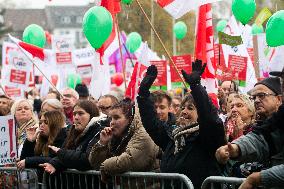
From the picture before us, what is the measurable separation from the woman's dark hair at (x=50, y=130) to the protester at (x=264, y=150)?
3.76 m

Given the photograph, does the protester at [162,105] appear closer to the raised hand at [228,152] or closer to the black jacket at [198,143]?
the black jacket at [198,143]

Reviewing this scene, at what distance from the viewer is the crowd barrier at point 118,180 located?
6523mm

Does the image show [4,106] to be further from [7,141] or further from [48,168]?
[48,168]

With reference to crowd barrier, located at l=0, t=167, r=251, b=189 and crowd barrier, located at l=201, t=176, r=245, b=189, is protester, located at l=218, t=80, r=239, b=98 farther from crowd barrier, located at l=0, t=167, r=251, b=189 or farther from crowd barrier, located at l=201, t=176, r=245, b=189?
crowd barrier, located at l=201, t=176, r=245, b=189

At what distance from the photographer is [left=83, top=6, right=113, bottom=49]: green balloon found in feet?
35.7

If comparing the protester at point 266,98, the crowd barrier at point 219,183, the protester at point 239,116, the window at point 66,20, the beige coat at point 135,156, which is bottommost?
the crowd barrier at point 219,183

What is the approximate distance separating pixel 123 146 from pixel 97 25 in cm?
375

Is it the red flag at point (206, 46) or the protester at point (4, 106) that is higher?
the red flag at point (206, 46)

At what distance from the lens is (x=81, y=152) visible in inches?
312

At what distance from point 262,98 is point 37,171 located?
3.39m

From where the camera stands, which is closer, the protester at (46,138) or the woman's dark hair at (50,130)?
the protester at (46,138)

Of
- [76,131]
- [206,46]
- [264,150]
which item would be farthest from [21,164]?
A: [264,150]

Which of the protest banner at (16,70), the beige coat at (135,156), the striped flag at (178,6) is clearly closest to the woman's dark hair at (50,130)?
the beige coat at (135,156)

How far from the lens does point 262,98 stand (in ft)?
20.2
